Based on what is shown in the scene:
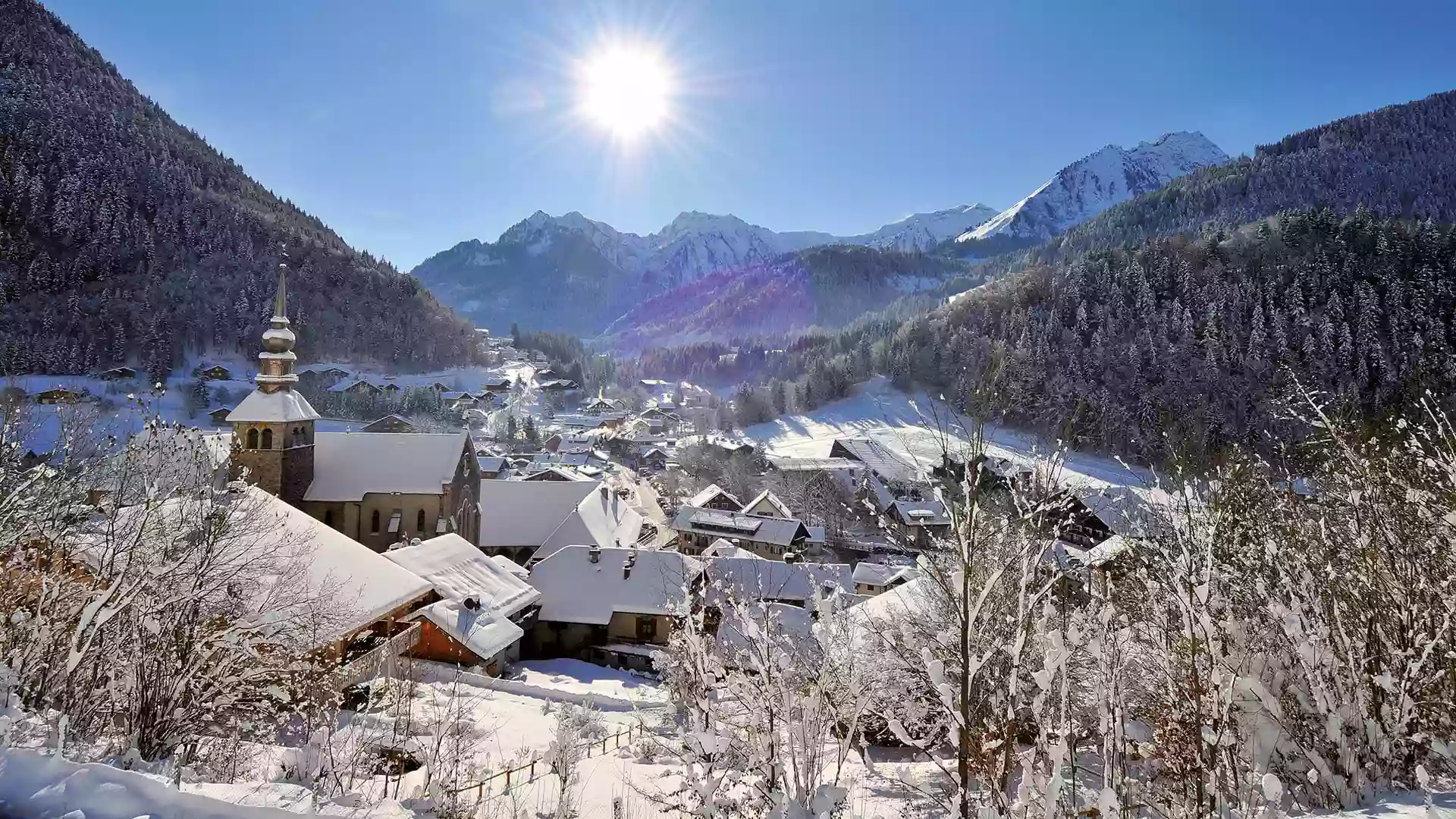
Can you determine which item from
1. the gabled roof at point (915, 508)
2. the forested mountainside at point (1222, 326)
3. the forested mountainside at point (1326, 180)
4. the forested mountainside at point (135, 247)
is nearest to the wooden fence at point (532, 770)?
the gabled roof at point (915, 508)

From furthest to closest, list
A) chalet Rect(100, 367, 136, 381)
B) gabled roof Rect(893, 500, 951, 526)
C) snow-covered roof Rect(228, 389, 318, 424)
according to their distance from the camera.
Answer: chalet Rect(100, 367, 136, 381), gabled roof Rect(893, 500, 951, 526), snow-covered roof Rect(228, 389, 318, 424)

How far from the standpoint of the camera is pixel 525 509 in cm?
4266

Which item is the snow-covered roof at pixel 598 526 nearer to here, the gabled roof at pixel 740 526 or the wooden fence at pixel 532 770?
the gabled roof at pixel 740 526

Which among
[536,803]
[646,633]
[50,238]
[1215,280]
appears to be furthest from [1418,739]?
[50,238]

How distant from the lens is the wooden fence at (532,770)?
9883 millimetres

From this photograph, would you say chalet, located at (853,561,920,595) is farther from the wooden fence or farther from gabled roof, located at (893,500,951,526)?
the wooden fence

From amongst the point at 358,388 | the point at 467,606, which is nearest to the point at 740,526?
the point at 467,606

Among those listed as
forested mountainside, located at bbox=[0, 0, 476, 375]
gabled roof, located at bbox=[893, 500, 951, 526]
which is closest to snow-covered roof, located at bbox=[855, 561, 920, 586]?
gabled roof, located at bbox=[893, 500, 951, 526]

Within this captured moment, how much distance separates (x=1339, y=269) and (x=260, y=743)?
127949mm

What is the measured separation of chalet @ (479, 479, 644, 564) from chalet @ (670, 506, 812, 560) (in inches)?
272

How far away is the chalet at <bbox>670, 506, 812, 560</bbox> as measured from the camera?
48469mm

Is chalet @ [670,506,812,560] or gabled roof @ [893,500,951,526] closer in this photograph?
chalet @ [670,506,812,560]

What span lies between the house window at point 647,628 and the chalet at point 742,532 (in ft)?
58.4

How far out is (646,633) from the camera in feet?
96.4
